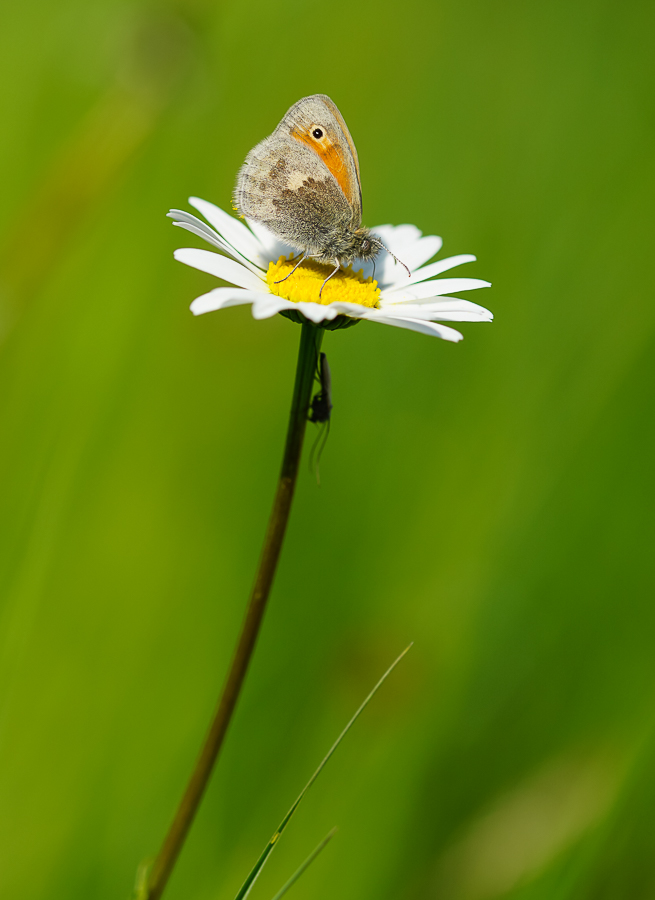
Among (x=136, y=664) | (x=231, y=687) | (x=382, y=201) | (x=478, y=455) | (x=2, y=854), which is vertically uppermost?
(x=382, y=201)

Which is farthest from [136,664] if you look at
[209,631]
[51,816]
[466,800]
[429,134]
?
[429,134]

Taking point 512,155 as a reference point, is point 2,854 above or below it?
below

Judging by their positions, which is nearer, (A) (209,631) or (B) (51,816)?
(B) (51,816)

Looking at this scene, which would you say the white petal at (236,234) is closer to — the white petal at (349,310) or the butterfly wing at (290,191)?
the butterfly wing at (290,191)

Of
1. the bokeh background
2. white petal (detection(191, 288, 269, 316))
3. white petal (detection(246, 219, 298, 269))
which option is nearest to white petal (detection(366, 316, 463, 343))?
white petal (detection(191, 288, 269, 316))

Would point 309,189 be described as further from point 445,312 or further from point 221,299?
point 221,299

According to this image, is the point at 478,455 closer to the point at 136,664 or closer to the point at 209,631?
the point at 209,631
